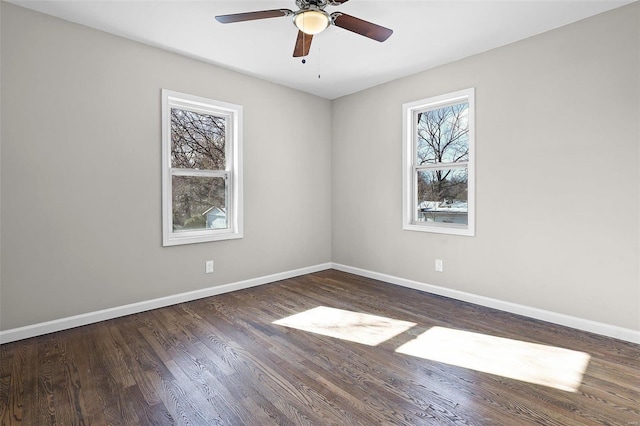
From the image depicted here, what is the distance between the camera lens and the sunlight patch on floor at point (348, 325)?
2709 millimetres

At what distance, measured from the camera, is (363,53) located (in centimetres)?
344

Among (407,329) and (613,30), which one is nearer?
(613,30)

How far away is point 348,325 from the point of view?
9.66 feet

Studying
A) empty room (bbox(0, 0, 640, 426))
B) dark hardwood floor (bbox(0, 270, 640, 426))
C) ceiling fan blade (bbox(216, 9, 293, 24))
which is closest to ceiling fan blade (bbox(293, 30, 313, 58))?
empty room (bbox(0, 0, 640, 426))

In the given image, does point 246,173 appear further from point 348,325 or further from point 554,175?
point 554,175

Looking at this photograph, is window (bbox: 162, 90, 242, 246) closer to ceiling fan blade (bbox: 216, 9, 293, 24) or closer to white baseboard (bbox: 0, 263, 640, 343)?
white baseboard (bbox: 0, 263, 640, 343)

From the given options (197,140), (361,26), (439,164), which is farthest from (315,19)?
(439,164)

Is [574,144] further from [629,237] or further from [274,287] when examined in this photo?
[274,287]

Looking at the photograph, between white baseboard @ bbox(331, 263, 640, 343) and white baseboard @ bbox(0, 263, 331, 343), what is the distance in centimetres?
169

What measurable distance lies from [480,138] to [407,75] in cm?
125

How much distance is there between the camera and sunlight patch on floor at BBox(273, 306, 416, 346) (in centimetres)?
271

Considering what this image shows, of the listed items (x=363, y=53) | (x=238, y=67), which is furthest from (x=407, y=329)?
(x=238, y=67)

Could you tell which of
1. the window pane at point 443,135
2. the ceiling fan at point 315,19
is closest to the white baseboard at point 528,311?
the window pane at point 443,135

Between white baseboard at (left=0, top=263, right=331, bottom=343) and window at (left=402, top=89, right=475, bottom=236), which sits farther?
window at (left=402, top=89, right=475, bottom=236)
